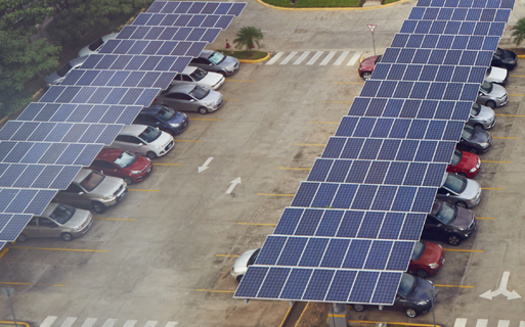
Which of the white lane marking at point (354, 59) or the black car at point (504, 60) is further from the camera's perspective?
the white lane marking at point (354, 59)

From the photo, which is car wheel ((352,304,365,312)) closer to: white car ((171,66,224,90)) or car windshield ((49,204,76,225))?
car windshield ((49,204,76,225))

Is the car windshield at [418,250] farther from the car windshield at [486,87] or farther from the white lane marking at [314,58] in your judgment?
the white lane marking at [314,58]

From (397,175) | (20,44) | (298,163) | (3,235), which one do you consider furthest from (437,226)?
(20,44)

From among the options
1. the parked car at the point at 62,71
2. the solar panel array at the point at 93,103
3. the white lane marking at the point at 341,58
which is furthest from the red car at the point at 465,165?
the parked car at the point at 62,71

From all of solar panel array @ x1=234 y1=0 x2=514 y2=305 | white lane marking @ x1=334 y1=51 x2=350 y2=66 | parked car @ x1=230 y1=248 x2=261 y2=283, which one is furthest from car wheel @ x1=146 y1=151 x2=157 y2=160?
white lane marking @ x1=334 y1=51 x2=350 y2=66

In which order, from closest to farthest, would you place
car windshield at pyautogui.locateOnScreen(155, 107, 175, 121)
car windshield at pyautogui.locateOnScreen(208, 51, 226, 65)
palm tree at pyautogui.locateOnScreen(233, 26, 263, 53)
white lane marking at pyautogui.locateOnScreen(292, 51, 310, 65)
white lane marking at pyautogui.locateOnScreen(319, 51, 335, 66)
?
1. car windshield at pyautogui.locateOnScreen(155, 107, 175, 121)
2. car windshield at pyautogui.locateOnScreen(208, 51, 226, 65)
3. white lane marking at pyautogui.locateOnScreen(319, 51, 335, 66)
4. white lane marking at pyautogui.locateOnScreen(292, 51, 310, 65)
5. palm tree at pyautogui.locateOnScreen(233, 26, 263, 53)

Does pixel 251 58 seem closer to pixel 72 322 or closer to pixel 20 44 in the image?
pixel 20 44
